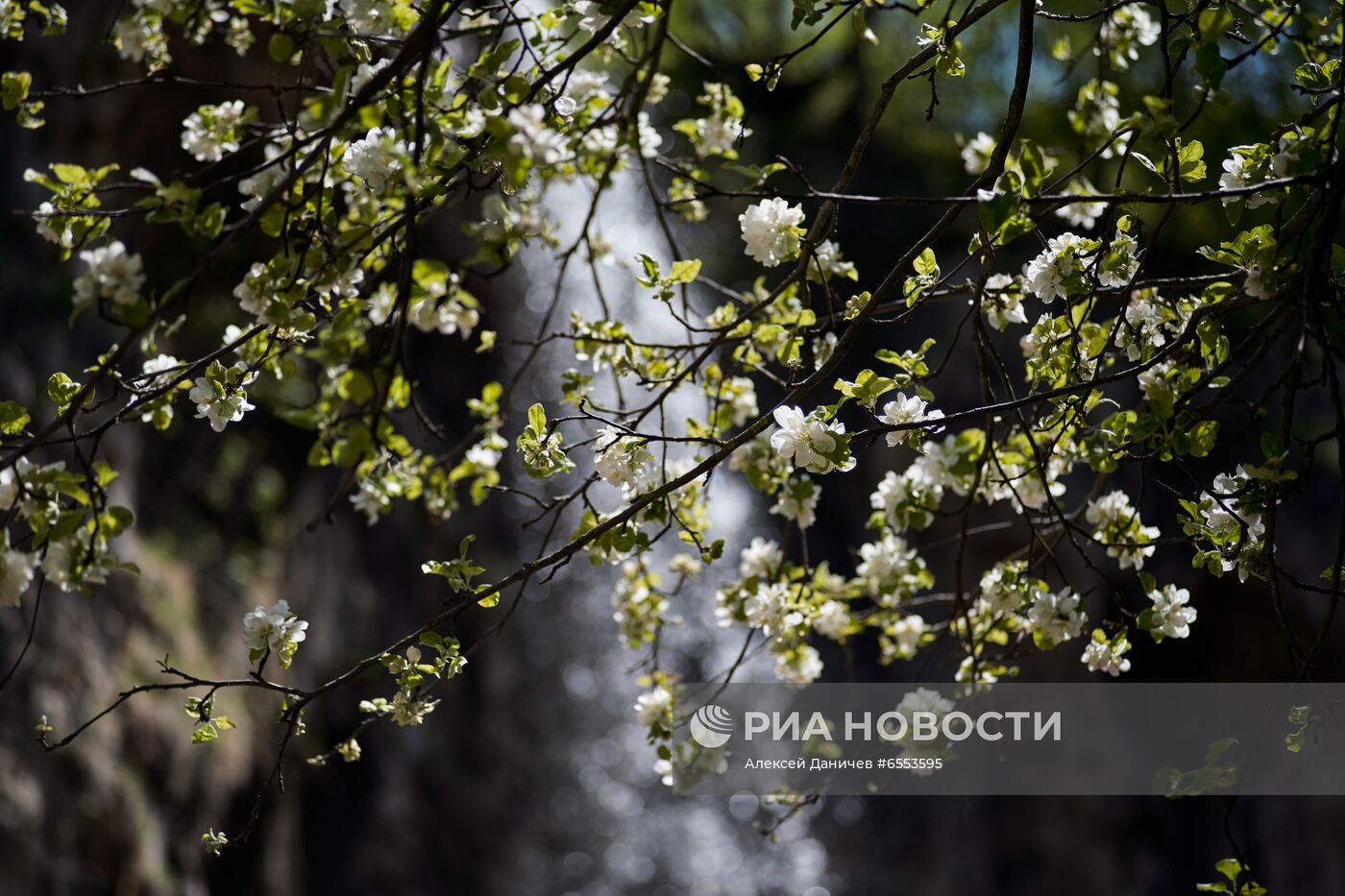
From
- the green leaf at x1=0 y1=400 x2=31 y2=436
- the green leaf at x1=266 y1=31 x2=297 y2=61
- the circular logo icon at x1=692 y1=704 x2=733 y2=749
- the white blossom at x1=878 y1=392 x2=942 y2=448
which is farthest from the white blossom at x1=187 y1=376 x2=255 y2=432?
the circular logo icon at x1=692 y1=704 x2=733 y2=749

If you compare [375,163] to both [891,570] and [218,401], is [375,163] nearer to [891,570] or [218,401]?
[218,401]

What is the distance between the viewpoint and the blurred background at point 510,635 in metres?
4.27

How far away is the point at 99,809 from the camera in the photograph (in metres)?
4.09

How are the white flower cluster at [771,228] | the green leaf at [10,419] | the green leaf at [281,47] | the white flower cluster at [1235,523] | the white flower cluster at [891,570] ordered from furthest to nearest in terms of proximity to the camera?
the white flower cluster at [891,570], the white flower cluster at [771,228], the white flower cluster at [1235,523], the green leaf at [10,419], the green leaf at [281,47]

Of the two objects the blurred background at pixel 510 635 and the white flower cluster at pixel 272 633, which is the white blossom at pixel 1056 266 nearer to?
the white flower cluster at pixel 272 633

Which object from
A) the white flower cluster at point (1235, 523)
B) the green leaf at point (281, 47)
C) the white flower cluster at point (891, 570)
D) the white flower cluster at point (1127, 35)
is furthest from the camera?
the white flower cluster at point (1127, 35)

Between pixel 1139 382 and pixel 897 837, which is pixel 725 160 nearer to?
pixel 1139 382

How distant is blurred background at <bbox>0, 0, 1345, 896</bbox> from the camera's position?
427 cm

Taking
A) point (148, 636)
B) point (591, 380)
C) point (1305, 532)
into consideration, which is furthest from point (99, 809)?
point (1305, 532)

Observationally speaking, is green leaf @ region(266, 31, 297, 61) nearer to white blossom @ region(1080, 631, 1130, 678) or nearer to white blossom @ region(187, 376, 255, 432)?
white blossom @ region(187, 376, 255, 432)

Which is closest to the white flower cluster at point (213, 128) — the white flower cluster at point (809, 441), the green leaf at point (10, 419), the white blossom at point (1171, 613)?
the green leaf at point (10, 419)

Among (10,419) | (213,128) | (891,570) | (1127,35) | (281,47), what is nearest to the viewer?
(281,47)

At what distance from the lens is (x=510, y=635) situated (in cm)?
916

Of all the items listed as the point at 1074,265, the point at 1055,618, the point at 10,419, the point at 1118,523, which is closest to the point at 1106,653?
the point at 1055,618
